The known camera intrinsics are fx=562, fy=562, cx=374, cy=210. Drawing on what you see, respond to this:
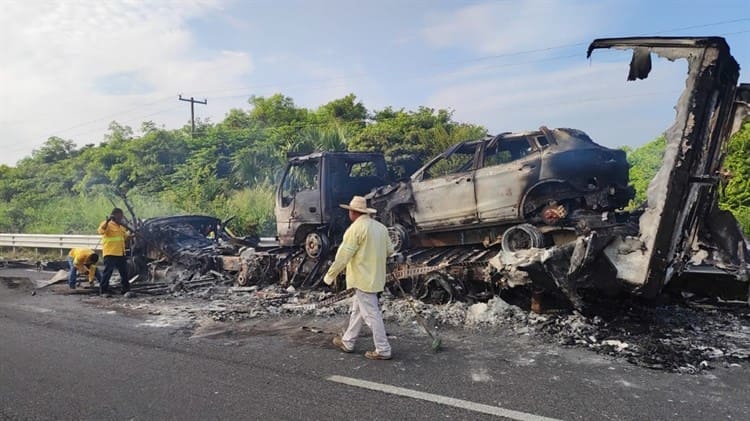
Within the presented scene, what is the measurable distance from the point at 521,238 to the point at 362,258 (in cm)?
270

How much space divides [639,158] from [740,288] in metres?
9.95

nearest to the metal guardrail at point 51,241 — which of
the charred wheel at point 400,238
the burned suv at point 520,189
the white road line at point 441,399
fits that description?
the charred wheel at point 400,238

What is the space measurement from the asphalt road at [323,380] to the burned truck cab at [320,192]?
3377 mm

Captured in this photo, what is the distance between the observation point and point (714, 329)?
20.2 ft

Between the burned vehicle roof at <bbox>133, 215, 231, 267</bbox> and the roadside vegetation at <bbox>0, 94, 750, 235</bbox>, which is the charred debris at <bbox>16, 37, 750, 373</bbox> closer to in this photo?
the burned vehicle roof at <bbox>133, 215, 231, 267</bbox>

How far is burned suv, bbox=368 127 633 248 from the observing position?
23.6 ft

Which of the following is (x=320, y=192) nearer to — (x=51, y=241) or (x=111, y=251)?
(x=111, y=251)

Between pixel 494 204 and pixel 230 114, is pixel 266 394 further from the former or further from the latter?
pixel 230 114

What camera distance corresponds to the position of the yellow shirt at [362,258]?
213 inches

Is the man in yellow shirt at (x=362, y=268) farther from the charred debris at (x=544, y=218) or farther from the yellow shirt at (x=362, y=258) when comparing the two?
the charred debris at (x=544, y=218)

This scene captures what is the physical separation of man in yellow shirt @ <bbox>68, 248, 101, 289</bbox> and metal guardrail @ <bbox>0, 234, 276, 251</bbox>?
14.9 ft

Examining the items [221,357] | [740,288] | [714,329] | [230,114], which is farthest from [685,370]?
[230,114]

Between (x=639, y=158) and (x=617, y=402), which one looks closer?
(x=617, y=402)

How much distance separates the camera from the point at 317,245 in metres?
9.57
